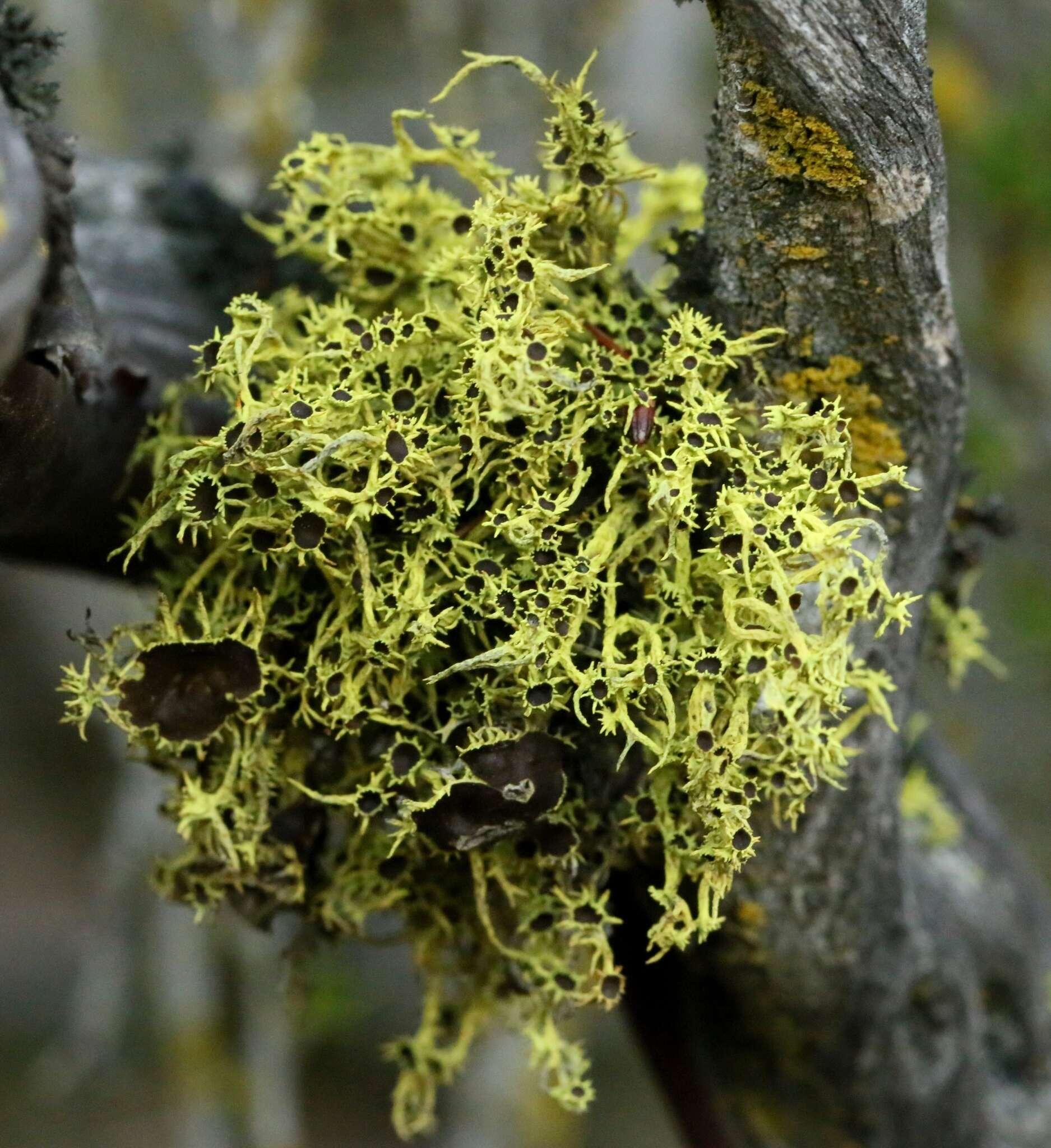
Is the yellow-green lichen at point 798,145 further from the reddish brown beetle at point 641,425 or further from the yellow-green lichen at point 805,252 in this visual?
the reddish brown beetle at point 641,425

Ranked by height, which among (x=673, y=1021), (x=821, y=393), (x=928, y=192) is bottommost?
(x=673, y=1021)

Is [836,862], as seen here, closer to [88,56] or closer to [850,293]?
[850,293]

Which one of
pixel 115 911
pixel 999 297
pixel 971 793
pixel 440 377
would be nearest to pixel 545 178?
pixel 971 793

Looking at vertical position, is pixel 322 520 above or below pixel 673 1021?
above

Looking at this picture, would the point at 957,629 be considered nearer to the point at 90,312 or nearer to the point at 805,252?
the point at 805,252

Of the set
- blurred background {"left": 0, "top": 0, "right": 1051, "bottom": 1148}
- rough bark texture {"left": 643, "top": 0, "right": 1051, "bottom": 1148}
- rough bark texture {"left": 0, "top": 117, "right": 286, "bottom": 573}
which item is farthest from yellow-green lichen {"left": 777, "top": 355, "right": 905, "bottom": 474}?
blurred background {"left": 0, "top": 0, "right": 1051, "bottom": 1148}

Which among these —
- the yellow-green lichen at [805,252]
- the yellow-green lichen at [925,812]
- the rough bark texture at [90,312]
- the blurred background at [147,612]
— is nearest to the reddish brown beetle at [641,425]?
the yellow-green lichen at [805,252]
